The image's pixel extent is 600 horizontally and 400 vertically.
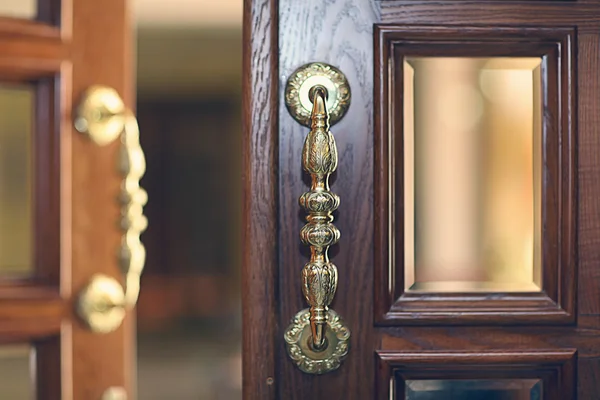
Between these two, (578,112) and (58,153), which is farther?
(578,112)

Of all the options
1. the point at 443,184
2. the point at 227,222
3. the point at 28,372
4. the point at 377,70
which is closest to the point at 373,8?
the point at 377,70

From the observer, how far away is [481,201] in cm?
80

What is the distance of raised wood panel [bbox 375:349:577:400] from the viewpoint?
2.59ft

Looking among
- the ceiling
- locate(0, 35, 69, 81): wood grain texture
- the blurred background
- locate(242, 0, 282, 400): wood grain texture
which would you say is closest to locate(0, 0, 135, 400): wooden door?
locate(0, 35, 69, 81): wood grain texture

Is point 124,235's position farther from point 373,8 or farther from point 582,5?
point 582,5

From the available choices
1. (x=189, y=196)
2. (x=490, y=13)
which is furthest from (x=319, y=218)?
(x=189, y=196)

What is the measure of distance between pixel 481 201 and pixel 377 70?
184 mm

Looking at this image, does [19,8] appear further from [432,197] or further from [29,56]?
[432,197]

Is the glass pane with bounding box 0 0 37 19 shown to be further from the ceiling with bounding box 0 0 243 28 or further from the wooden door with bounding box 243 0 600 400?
the ceiling with bounding box 0 0 243 28

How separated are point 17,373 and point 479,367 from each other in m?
0.48

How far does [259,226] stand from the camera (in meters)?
0.78

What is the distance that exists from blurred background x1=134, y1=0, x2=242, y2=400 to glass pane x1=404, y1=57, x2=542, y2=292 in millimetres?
2477

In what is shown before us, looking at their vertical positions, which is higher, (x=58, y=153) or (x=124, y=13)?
(x=124, y=13)

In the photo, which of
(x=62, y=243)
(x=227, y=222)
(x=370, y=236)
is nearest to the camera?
(x=62, y=243)
